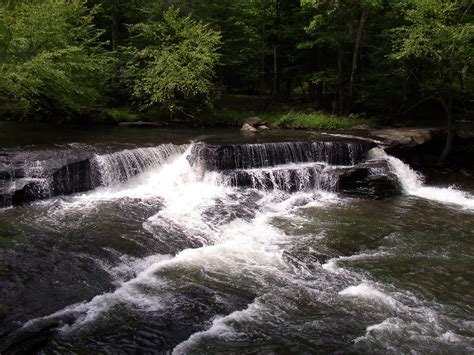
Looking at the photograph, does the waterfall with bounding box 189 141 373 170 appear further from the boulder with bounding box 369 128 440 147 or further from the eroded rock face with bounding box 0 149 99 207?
the eroded rock face with bounding box 0 149 99 207

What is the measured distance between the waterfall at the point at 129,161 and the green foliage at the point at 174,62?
5.84 m

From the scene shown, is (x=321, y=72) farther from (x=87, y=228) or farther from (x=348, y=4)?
(x=87, y=228)

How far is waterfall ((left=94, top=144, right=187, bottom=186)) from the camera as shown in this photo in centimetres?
1338

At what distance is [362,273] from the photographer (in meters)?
8.09

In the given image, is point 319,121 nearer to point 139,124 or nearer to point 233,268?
point 139,124

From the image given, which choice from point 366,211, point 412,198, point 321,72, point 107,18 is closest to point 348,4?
point 321,72

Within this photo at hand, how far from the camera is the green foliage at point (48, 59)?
1508 centimetres

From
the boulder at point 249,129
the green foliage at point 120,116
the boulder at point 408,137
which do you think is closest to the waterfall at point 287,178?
the boulder at point 408,137

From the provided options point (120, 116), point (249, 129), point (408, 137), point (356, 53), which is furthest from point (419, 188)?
point (120, 116)

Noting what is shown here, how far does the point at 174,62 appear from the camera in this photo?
2000 cm

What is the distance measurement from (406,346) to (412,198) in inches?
337

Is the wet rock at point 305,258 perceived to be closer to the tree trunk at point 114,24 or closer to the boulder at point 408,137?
the boulder at point 408,137

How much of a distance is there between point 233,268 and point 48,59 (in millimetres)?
11610

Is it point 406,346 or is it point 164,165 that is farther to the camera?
point 164,165
